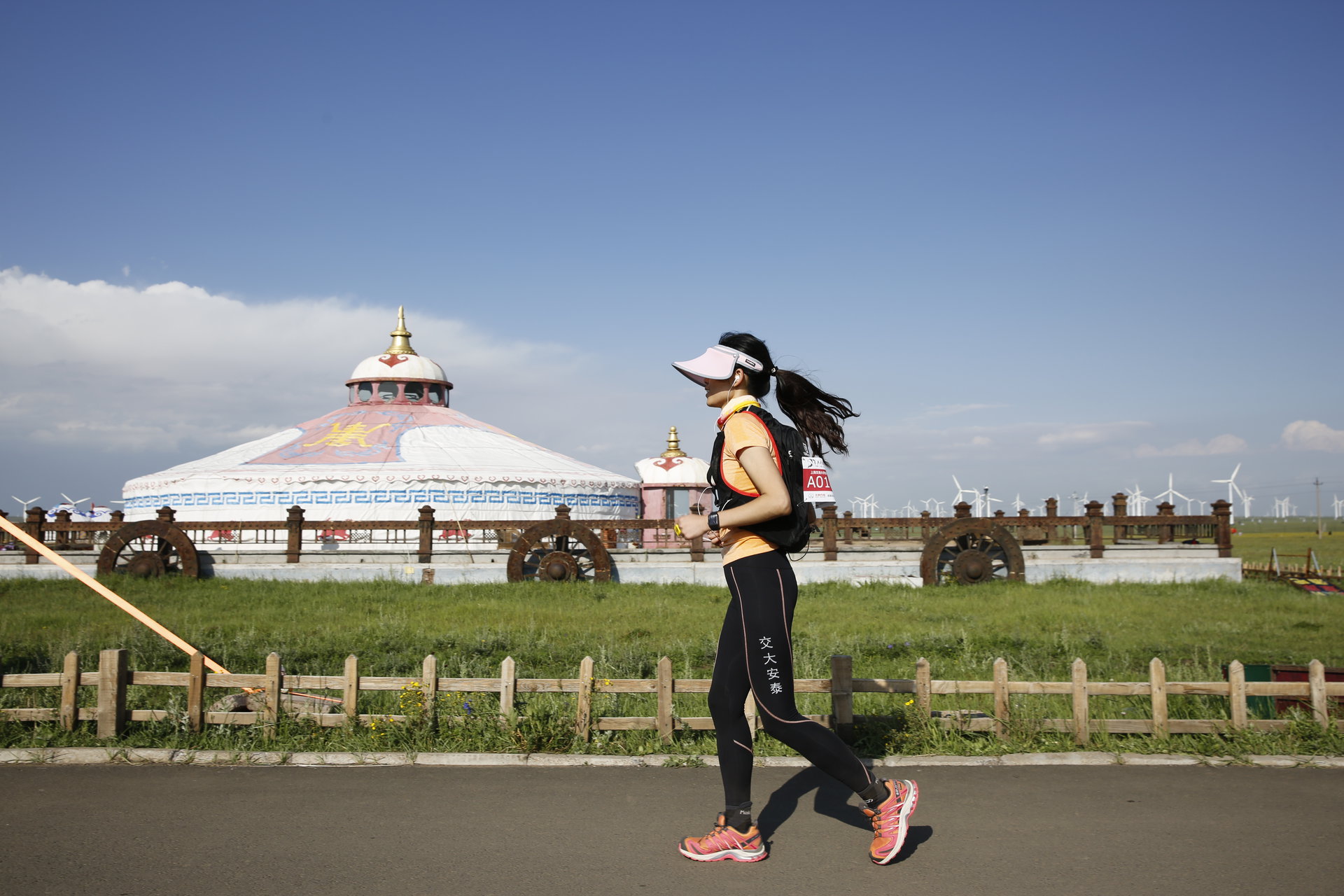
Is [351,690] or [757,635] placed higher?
[757,635]

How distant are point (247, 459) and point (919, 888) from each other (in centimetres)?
2788

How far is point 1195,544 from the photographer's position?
18.3 meters

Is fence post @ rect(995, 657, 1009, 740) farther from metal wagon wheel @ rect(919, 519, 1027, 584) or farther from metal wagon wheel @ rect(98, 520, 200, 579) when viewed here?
metal wagon wheel @ rect(98, 520, 200, 579)

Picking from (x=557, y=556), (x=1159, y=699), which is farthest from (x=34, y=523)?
(x=1159, y=699)

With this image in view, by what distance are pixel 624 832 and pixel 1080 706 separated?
297 centimetres

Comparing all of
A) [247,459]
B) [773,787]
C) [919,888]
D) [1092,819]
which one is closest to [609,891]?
[919,888]

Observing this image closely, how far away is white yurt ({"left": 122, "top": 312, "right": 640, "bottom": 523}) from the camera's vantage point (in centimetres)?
2523

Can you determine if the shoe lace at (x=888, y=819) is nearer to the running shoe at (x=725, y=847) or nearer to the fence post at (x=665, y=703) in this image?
the running shoe at (x=725, y=847)

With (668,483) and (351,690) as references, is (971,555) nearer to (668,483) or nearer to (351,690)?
(351,690)

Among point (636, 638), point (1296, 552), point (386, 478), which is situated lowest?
point (1296, 552)

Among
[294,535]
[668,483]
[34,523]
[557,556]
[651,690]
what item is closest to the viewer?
[651,690]

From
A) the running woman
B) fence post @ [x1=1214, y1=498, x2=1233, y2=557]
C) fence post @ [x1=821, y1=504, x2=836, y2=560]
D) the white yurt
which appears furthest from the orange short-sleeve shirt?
the white yurt

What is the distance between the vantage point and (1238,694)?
17.6 feet

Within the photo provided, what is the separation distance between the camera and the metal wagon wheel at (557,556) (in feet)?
54.1
